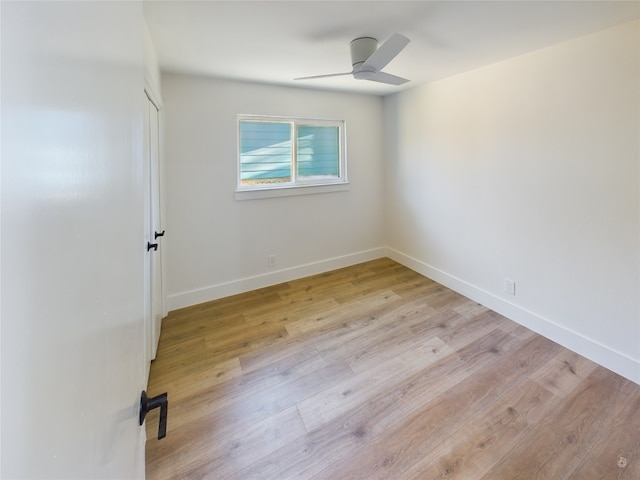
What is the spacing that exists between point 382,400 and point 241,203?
7.53 feet

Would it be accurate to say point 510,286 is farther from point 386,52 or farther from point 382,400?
point 386,52

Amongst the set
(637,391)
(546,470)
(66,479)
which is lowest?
(546,470)

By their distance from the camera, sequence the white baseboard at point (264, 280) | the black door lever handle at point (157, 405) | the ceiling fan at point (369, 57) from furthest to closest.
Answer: the white baseboard at point (264, 280) → the ceiling fan at point (369, 57) → the black door lever handle at point (157, 405)

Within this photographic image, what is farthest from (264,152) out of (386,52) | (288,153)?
(386,52)

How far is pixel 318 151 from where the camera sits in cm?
362

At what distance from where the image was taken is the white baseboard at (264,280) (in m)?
2.93

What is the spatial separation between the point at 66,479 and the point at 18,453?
0.14m

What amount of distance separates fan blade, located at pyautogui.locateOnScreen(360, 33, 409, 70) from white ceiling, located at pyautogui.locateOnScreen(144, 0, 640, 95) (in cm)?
16

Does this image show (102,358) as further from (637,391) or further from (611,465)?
(637,391)

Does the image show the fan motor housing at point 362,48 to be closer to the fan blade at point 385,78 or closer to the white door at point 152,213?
the fan blade at point 385,78

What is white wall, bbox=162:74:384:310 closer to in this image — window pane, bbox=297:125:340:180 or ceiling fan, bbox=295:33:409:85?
window pane, bbox=297:125:340:180

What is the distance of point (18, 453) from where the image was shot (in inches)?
10.0

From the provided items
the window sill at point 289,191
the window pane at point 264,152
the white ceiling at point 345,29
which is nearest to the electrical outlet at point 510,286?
the white ceiling at point 345,29

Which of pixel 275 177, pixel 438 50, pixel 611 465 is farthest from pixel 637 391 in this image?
pixel 275 177
